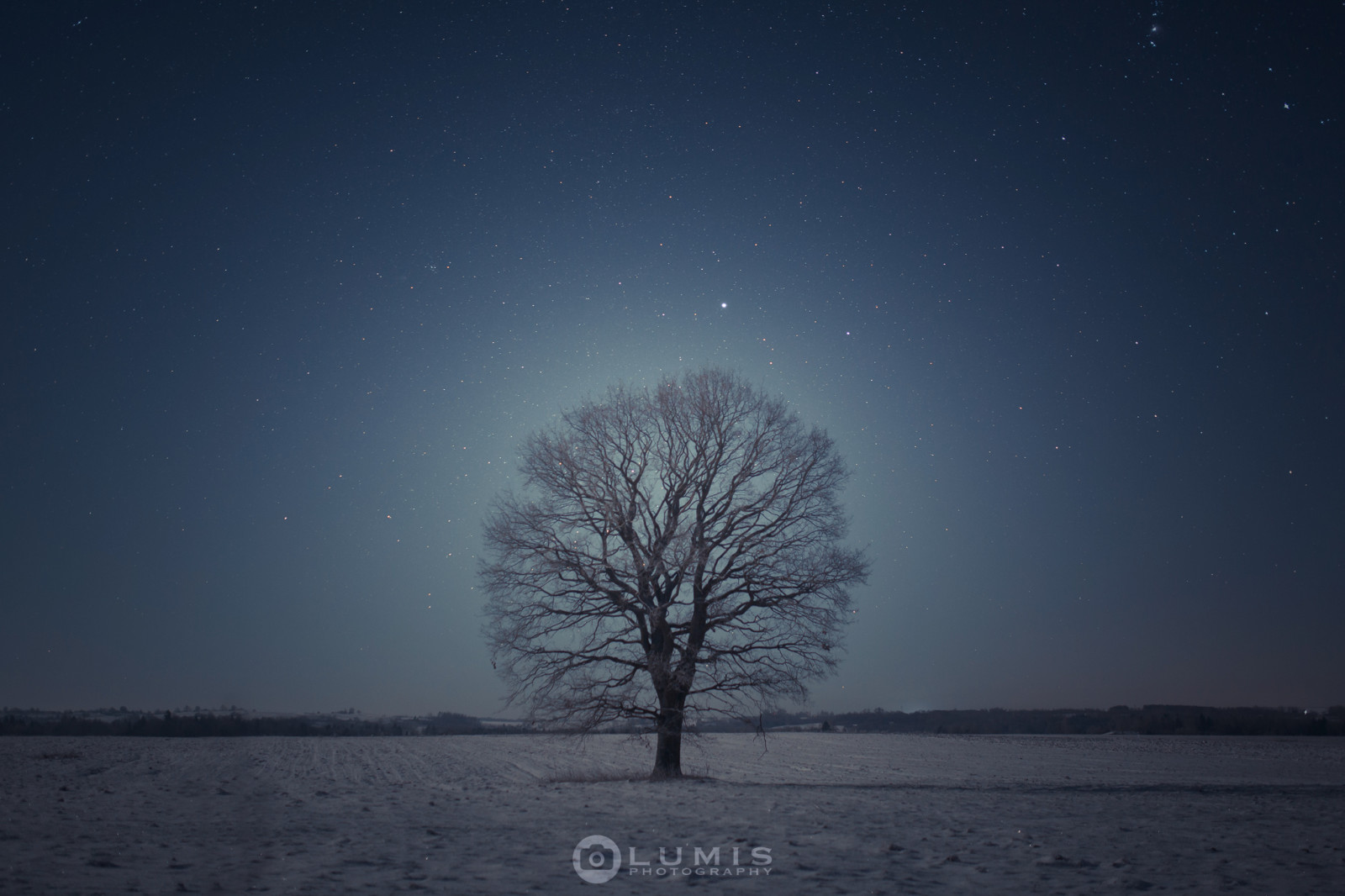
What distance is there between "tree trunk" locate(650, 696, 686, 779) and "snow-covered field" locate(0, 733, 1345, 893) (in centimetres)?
184

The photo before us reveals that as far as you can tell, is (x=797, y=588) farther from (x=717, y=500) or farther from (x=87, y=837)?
(x=87, y=837)

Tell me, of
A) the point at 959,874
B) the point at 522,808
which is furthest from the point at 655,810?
the point at 959,874

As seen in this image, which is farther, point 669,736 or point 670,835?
point 669,736

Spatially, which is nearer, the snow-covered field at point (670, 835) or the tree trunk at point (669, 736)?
the snow-covered field at point (670, 835)

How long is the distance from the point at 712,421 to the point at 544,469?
4.98 m

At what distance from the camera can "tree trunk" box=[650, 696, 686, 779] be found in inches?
700

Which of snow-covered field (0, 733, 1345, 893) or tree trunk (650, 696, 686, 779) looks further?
tree trunk (650, 696, 686, 779)

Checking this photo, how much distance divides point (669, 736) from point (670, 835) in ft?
31.8

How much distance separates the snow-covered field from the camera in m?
6.27

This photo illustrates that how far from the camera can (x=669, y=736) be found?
18.0 meters

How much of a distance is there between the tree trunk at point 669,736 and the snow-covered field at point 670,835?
6.04ft

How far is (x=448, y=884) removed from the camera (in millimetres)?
5941

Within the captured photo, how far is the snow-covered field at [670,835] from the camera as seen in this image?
20.6 ft

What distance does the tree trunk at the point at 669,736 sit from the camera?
700 inches
